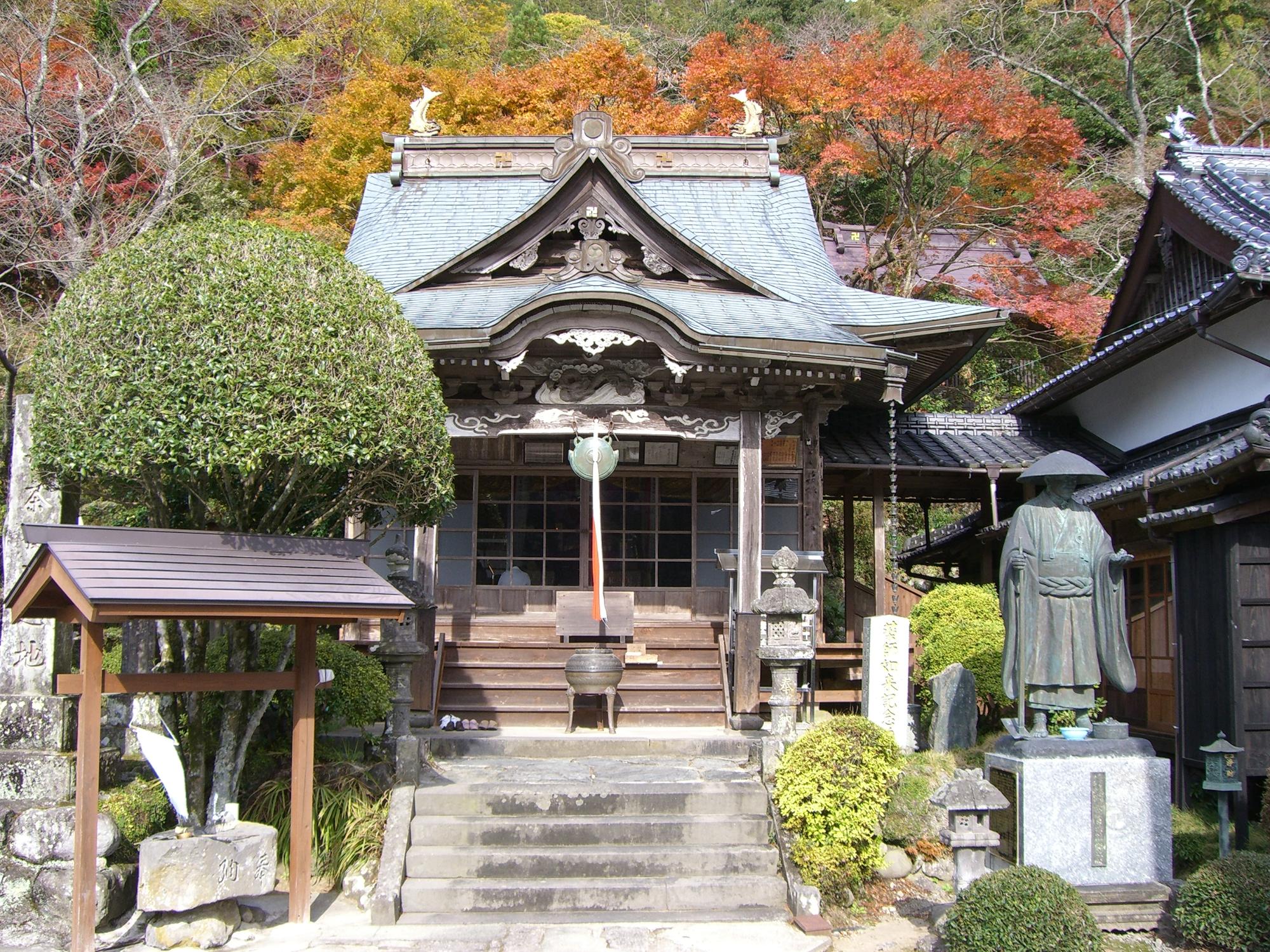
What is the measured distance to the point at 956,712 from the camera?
1058 centimetres

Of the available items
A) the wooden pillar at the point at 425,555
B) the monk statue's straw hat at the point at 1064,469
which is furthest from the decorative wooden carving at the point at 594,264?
the monk statue's straw hat at the point at 1064,469

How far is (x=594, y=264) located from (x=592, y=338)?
1.38 meters

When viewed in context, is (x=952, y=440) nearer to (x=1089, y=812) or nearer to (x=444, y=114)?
(x=1089, y=812)

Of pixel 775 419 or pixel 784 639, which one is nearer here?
pixel 784 639

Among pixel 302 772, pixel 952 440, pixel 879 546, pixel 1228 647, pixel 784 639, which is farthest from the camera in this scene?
pixel 952 440

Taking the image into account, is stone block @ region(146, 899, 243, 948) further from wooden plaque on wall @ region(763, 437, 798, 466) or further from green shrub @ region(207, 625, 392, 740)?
wooden plaque on wall @ region(763, 437, 798, 466)

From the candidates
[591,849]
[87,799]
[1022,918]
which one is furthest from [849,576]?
[87,799]

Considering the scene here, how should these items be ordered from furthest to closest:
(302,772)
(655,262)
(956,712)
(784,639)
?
(655,262), (956,712), (784,639), (302,772)

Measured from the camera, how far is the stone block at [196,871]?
6738 mm

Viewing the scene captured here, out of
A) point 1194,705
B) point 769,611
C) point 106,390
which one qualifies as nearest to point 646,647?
point 769,611

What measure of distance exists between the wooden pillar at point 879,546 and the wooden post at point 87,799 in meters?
9.20

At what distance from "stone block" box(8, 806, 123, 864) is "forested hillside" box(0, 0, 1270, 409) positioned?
11052mm

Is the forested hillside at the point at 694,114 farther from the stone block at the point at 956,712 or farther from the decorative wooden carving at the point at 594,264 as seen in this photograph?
the stone block at the point at 956,712

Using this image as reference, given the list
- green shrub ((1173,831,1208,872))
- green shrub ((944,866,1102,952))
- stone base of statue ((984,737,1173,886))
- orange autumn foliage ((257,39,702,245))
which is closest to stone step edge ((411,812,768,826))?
stone base of statue ((984,737,1173,886))
